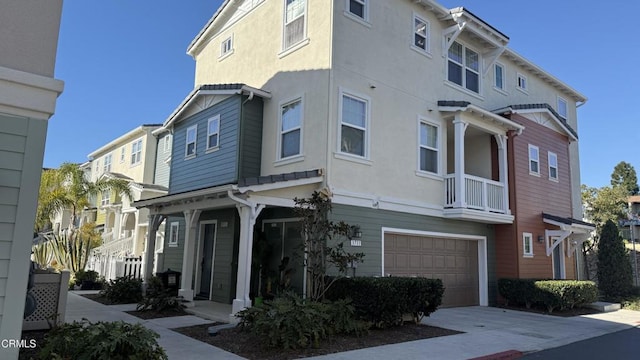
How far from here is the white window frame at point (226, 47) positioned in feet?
53.4

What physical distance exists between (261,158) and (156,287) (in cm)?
459

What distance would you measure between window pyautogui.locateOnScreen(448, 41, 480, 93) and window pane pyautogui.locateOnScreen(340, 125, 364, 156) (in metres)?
5.00

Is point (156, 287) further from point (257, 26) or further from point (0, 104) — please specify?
point (257, 26)

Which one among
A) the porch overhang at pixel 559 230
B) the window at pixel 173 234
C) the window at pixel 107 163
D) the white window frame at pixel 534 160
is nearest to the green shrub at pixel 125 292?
the window at pixel 173 234

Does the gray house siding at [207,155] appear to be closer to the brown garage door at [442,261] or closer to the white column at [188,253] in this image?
the white column at [188,253]

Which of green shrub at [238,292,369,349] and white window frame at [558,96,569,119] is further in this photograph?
white window frame at [558,96,569,119]

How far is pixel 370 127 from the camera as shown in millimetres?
11984

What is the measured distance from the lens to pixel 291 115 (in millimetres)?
12445

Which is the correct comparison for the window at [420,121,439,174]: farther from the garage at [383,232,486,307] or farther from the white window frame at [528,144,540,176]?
the white window frame at [528,144,540,176]

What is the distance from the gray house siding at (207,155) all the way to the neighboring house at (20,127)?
7.66 metres

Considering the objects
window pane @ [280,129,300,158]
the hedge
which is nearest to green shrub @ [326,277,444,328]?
window pane @ [280,129,300,158]

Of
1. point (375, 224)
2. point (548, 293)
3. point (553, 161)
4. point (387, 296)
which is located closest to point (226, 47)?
point (375, 224)

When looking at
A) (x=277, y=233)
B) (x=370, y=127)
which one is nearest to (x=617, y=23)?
(x=370, y=127)

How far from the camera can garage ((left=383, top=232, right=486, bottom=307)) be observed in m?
12.5
